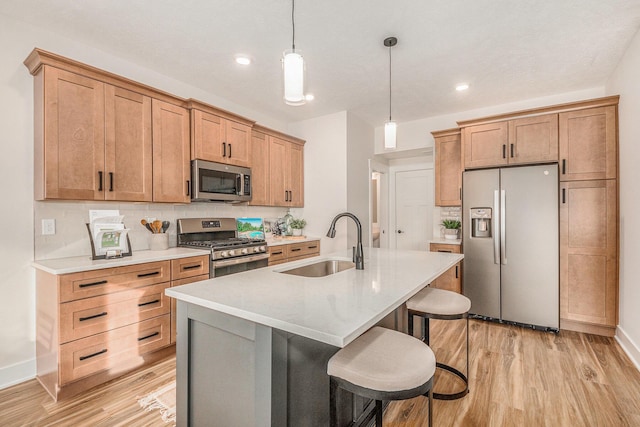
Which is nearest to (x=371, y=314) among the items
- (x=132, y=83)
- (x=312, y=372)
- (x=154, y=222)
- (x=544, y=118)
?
(x=312, y=372)

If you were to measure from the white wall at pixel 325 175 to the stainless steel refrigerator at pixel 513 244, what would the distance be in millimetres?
1617

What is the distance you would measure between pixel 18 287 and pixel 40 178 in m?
0.84

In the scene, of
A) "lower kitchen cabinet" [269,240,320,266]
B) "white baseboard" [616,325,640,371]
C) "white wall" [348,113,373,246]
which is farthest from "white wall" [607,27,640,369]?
"lower kitchen cabinet" [269,240,320,266]

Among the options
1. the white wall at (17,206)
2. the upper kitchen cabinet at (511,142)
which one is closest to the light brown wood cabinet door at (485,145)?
the upper kitchen cabinet at (511,142)

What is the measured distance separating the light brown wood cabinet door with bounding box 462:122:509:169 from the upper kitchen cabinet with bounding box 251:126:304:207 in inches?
90.5

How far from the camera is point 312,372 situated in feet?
4.43

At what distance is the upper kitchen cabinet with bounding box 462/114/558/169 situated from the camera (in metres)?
3.37

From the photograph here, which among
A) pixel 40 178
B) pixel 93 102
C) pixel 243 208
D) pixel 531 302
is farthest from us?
pixel 243 208

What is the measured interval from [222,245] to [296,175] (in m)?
1.87

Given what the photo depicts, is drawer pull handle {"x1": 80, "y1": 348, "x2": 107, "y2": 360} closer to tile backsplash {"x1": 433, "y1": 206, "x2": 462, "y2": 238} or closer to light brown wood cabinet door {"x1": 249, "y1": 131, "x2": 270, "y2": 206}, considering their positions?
light brown wood cabinet door {"x1": 249, "y1": 131, "x2": 270, "y2": 206}

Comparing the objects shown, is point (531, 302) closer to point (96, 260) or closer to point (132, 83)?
point (96, 260)

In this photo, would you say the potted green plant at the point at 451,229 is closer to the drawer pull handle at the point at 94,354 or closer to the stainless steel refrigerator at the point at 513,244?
the stainless steel refrigerator at the point at 513,244

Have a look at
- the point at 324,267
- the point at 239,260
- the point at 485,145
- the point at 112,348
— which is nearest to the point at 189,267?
the point at 239,260

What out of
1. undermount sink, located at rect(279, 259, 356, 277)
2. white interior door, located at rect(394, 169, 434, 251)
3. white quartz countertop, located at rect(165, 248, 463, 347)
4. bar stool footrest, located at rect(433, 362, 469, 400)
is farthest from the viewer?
white interior door, located at rect(394, 169, 434, 251)
